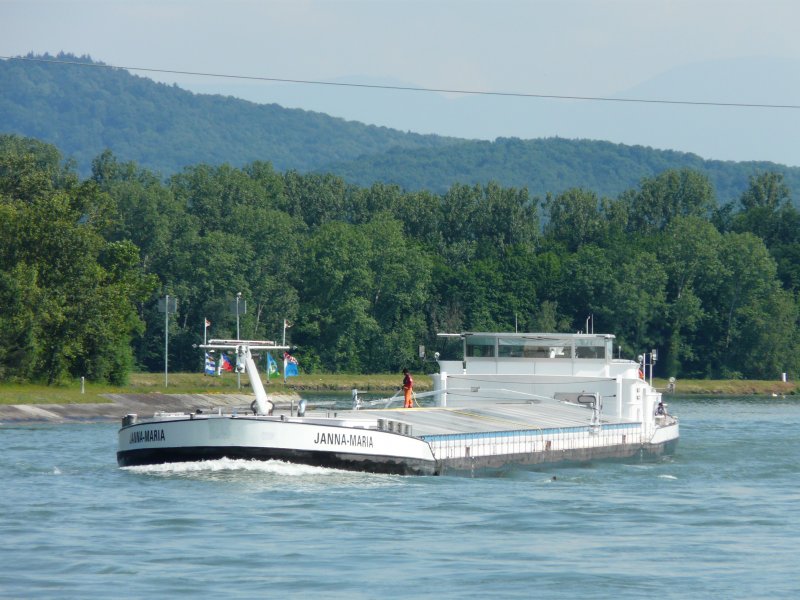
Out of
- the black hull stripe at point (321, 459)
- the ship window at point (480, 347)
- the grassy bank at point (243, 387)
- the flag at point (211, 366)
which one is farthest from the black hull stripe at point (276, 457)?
the flag at point (211, 366)

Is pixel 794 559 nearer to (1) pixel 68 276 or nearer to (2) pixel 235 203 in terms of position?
(1) pixel 68 276

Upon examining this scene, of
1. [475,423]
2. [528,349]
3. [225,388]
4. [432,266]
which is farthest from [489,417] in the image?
[432,266]

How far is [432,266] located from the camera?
135375 mm

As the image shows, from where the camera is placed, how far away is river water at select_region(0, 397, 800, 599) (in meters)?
20.8

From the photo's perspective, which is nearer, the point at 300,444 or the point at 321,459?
the point at 300,444

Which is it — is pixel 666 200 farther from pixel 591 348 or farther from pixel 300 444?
pixel 300 444

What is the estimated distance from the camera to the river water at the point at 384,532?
20.8 metres

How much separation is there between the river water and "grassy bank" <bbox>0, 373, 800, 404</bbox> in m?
30.1

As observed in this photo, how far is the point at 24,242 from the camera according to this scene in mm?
76250

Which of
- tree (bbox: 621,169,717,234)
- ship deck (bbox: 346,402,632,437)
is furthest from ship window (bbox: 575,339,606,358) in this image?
tree (bbox: 621,169,717,234)

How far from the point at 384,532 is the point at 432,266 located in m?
110

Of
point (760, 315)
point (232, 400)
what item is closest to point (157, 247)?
point (232, 400)

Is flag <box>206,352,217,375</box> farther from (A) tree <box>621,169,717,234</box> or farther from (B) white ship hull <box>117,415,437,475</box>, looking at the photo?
(A) tree <box>621,169,717,234</box>

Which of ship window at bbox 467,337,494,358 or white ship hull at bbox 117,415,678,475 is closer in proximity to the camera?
white ship hull at bbox 117,415,678,475
